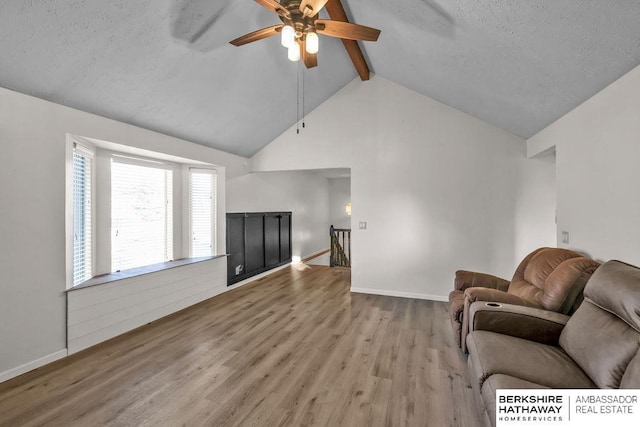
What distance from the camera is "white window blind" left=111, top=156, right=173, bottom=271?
11.7 feet

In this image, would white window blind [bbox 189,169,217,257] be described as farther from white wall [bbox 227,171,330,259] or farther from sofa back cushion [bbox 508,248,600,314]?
sofa back cushion [bbox 508,248,600,314]

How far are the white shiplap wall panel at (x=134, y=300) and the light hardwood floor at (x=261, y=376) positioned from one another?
0.16 metres

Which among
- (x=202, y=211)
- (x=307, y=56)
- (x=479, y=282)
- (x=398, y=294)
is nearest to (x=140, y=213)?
(x=202, y=211)

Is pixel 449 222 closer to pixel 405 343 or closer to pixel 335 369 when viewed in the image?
pixel 405 343

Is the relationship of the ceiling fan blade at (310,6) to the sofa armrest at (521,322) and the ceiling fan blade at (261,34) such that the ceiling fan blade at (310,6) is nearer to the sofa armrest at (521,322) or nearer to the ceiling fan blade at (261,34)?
the ceiling fan blade at (261,34)

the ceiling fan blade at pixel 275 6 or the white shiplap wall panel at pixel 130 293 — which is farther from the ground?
the ceiling fan blade at pixel 275 6

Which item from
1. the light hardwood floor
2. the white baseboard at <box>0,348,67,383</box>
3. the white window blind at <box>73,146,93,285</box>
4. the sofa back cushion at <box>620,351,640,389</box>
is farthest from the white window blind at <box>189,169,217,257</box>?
the sofa back cushion at <box>620,351,640,389</box>

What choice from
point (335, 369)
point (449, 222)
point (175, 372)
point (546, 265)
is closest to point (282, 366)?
point (335, 369)

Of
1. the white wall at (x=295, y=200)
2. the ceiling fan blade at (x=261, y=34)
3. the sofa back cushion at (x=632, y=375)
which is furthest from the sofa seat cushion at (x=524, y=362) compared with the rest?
the white wall at (x=295, y=200)

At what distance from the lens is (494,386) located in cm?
142

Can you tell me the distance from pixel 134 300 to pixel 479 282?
3982mm

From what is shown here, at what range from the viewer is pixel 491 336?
76.3 inches

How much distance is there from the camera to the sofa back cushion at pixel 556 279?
6.72 ft

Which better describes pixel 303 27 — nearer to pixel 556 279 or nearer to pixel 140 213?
pixel 556 279
